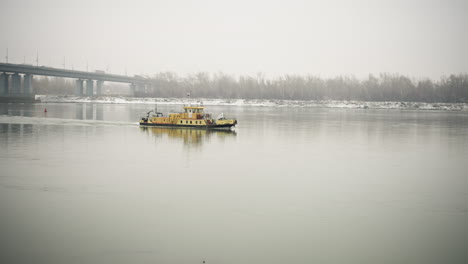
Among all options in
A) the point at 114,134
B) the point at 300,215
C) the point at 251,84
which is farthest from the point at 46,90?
the point at 300,215

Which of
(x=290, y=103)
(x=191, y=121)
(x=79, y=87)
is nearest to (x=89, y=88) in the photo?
(x=79, y=87)

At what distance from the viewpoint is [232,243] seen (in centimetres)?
1017

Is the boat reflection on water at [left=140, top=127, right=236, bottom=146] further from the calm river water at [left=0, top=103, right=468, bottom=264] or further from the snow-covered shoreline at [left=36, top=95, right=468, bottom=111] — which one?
the snow-covered shoreline at [left=36, top=95, right=468, bottom=111]

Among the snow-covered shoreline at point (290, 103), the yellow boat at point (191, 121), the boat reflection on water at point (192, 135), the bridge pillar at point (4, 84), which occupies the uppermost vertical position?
the bridge pillar at point (4, 84)

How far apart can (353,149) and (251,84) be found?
341ft

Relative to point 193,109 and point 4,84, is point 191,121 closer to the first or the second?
point 193,109

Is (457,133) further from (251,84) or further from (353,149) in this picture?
(251,84)

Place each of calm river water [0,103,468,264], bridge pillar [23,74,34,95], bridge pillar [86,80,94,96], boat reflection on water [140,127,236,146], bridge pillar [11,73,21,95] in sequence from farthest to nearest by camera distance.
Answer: bridge pillar [86,80,94,96] → bridge pillar [23,74,34,95] → bridge pillar [11,73,21,95] → boat reflection on water [140,127,236,146] → calm river water [0,103,468,264]

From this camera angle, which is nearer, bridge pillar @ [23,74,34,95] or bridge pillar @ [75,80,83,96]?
bridge pillar @ [23,74,34,95]

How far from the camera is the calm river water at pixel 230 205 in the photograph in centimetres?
980

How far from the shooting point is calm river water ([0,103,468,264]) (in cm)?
980

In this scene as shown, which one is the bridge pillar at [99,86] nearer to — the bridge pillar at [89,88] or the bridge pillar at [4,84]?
the bridge pillar at [89,88]

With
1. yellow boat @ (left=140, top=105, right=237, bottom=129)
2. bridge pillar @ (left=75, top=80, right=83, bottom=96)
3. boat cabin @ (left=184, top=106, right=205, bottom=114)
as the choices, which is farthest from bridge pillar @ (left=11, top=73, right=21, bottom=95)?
boat cabin @ (left=184, top=106, right=205, bottom=114)

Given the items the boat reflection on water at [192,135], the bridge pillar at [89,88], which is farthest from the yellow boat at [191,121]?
the bridge pillar at [89,88]
